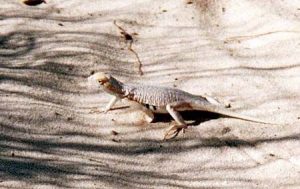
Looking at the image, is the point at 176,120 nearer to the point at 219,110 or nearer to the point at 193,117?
the point at 193,117

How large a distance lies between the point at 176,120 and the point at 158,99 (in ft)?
0.60

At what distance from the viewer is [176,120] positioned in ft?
14.8

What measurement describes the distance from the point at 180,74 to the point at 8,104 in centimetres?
135

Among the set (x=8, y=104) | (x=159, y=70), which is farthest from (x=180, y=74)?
(x=8, y=104)

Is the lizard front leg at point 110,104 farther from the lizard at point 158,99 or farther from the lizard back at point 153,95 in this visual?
the lizard back at point 153,95

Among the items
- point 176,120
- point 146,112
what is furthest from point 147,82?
point 176,120

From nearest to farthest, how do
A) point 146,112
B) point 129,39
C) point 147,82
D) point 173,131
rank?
point 173,131, point 146,112, point 147,82, point 129,39

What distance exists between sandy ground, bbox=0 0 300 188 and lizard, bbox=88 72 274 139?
7 centimetres

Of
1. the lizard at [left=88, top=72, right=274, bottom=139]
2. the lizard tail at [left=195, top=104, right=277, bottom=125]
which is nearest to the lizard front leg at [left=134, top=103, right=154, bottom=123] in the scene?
the lizard at [left=88, top=72, right=274, bottom=139]

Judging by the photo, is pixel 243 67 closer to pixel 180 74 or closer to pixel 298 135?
pixel 180 74

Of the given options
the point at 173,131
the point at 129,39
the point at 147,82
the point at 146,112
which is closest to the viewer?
the point at 173,131

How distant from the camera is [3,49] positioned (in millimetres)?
5352

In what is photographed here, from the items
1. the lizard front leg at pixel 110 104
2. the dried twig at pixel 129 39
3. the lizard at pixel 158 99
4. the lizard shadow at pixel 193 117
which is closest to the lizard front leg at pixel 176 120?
the lizard at pixel 158 99

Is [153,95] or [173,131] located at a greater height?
[153,95]
